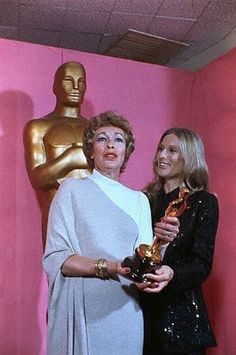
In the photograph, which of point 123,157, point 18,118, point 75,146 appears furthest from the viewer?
point 18,118

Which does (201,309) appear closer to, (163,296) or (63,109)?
(163,296)

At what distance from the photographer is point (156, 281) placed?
131 centimetres

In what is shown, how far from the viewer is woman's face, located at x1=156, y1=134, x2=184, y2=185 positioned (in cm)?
164

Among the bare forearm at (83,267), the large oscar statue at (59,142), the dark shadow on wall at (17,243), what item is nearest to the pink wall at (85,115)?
the dark shadow on wall at (17,243)

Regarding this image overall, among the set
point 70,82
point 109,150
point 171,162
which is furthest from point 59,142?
point 109,150

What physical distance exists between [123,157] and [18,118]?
1.18 metres

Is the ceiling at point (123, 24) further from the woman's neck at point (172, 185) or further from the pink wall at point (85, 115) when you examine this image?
the woman's neck at point (172, 185)

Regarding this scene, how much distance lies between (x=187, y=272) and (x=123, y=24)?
194cm

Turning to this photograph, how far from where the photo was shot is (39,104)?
8.63ft

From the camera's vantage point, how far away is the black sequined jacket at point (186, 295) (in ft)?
4.84

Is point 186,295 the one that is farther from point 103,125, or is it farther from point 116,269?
point 103,125

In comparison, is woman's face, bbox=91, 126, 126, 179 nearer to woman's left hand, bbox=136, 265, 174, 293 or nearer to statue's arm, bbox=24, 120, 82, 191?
woman's left hand, bbox=136, 265, 174, 293

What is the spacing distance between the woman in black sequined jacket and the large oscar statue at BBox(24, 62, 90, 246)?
0.64 meters

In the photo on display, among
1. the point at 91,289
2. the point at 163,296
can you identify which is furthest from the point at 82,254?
the point at 163,296
